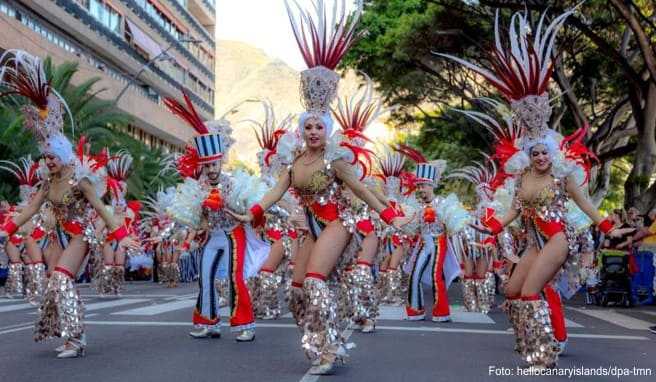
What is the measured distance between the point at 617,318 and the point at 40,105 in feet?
29.6

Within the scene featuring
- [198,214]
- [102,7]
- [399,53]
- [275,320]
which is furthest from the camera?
[102,7]

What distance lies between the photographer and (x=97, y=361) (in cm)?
805

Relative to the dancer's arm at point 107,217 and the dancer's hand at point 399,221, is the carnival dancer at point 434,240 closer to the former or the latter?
the dancer's hand at point 399,221

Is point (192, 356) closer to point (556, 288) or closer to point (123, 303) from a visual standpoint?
point (556, 288)

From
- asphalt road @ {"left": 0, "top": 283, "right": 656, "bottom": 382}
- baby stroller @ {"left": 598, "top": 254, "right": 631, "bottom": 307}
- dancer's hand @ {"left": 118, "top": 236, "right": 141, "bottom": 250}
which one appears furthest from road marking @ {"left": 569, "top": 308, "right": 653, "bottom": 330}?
dancer's hand @ {"left": 118, "top": 236, "right": 141, "bottom": 250}

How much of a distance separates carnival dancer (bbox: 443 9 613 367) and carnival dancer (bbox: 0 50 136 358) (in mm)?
3366

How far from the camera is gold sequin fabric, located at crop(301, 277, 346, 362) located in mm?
7422

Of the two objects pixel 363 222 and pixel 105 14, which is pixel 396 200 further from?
pixel 105 14

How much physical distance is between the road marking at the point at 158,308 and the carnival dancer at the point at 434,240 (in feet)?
11.5

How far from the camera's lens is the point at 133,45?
189ft

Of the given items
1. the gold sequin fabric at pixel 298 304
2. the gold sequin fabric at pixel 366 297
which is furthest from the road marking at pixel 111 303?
the gold sequin fabric at pixel 298 304

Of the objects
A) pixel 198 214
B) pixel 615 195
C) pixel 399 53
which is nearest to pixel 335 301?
pixel 198 214

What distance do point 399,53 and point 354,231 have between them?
69.3 ft

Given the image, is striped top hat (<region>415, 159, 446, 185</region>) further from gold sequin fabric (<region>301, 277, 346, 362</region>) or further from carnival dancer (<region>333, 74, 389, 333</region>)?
gold sequin fabric (<region>301, 277, 346, 362</region>)
